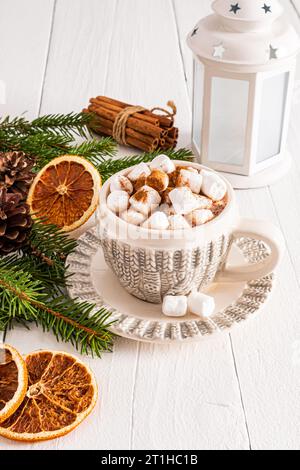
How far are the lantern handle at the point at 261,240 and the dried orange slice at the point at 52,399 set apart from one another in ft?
0.88

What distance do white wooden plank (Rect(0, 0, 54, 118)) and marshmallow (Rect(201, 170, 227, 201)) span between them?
0.72 m

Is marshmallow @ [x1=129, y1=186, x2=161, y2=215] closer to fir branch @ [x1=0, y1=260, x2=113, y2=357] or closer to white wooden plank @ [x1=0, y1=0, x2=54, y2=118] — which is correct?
fir branch @ [x1=0, y1=260, x2=113, y2=357]

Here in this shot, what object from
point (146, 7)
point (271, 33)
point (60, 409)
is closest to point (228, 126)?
point (271, 33)

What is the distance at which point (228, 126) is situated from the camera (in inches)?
51.3

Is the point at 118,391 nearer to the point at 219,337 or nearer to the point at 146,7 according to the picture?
the point at 219,337

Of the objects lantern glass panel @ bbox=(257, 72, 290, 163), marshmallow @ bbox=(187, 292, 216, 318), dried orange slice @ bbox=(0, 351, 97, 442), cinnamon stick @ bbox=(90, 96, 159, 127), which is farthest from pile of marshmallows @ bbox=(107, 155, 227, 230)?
cinnamon stick @ bbox=(90, 96, 159, 127)

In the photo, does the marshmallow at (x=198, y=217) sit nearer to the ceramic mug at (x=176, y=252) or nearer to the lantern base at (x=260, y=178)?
the ceramic mug at (x=176, y=252)

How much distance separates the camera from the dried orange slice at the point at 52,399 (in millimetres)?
835

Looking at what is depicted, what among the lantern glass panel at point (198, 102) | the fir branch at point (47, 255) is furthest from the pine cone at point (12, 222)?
the lantern glass panel at point (198, 102)

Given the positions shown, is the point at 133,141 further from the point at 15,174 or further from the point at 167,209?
the point at 167,209

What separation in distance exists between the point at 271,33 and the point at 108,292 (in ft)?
1.87

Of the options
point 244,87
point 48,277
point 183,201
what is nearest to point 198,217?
point 183,201

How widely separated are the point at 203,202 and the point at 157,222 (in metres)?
0.08

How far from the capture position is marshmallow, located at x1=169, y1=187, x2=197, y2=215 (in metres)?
0.93
